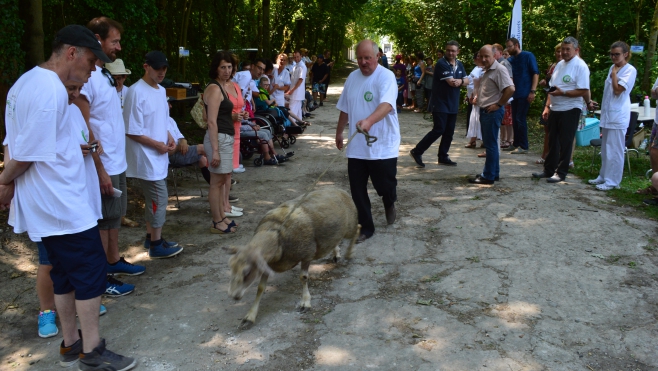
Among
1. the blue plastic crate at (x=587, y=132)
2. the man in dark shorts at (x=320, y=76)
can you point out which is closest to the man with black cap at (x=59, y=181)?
the blue plastic crate at (x=587, y=132)

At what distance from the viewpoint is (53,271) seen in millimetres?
3473

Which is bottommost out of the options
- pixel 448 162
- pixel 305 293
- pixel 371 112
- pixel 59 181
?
pixel 305 293

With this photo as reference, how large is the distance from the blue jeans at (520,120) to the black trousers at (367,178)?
5699 millimetres

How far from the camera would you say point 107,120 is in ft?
14.7

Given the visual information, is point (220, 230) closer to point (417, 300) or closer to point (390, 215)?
point (390, 215)

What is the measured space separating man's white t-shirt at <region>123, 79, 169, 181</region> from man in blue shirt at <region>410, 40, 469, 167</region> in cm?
533

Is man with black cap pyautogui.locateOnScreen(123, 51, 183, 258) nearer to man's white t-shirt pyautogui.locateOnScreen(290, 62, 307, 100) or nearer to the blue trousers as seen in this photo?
the blue trousers

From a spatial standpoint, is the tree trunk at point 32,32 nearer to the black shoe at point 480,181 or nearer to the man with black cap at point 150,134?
the man with black cap at point 150,134

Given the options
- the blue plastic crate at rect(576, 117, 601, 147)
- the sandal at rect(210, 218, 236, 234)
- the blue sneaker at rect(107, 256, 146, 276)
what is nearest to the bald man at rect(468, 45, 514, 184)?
the blue plastic crate at rect(576, 117, 601, 147)

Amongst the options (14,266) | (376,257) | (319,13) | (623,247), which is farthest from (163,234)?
(319,13)

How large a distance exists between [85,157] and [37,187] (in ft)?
1.88

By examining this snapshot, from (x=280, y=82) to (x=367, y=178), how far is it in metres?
8.33

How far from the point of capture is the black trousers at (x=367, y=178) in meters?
5.86

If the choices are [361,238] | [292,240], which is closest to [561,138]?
[361,238]
